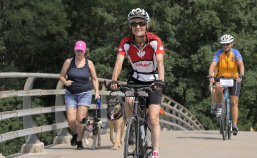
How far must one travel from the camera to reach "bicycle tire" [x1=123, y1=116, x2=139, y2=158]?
6.09 meters

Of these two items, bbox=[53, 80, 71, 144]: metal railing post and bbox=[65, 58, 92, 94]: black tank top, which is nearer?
bbox=[65, 58, 92, 94]: black tank top

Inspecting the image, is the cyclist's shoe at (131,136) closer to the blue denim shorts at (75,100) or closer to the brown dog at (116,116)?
the blue denim shorts at (75,100)

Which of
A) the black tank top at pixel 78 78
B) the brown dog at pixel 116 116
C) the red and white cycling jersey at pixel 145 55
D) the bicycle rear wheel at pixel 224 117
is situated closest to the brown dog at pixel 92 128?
the brown dog at pixel 116 116

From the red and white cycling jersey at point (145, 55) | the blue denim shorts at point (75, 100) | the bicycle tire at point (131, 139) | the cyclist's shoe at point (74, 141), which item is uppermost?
the red and white cycling jersey at point (145, 55)

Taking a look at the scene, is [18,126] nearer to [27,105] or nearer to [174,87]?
[174,87]

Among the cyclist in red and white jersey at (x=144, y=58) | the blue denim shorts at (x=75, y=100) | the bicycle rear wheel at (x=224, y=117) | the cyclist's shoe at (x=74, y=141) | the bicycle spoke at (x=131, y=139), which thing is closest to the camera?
the bicycle spoke at (x=131, y=139)

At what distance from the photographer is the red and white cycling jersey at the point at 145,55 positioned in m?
6.91

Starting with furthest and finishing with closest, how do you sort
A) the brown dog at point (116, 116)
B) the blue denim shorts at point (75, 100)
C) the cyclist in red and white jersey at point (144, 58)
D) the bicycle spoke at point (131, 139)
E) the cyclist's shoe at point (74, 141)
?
the brown dog at point (116, 116) < the cyclist's shoe at point (74, 141) < the blue denim shorts at point (75, 100) < the cyclist in red and white jersey at point (144, 58) < the bicycle spoke at point (131, 139)

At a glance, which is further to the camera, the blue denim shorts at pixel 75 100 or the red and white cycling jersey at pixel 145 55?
the blue denim shorts at pixel 75 100

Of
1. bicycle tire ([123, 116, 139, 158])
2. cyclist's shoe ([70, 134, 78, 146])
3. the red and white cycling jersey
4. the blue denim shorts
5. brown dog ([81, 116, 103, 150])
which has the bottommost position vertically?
cyclist's shoe ([70, 134, 78, 146])

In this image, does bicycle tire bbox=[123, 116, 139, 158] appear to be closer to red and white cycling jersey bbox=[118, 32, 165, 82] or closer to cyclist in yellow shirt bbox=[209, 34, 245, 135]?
red and white cycling jersey bbox=[118, 32, 165, 82]

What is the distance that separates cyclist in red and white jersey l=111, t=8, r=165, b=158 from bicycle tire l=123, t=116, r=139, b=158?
Answer: 518mm

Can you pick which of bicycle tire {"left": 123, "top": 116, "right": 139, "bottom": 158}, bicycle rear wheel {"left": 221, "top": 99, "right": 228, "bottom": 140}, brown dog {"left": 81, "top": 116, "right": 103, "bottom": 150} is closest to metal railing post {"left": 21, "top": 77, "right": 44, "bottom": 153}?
brown dog {"left": 81, "top": 116, "right": 103, "bottom": 150}

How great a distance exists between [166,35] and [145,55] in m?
29.9
